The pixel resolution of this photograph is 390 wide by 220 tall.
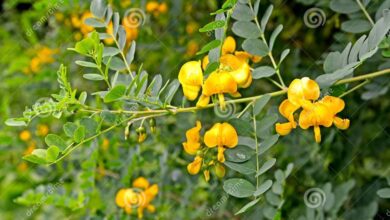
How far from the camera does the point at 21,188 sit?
89.7 inches

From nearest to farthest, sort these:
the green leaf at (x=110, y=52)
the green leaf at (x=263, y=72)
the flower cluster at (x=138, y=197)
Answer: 1. the green leaf at (x=263, y=72)
2. the green leaf at (x=110, y=52)
3. the flower cluster at (x=138, y=197)

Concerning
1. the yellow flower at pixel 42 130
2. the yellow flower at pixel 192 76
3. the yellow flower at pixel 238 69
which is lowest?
the yellow flower at pixel 42 130

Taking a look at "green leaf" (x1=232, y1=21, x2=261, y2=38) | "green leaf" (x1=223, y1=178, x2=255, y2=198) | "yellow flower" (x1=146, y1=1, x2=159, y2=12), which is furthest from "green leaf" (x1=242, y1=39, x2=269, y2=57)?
"yellow flower" (x1=146, y1=1, x2=159, y2=12)

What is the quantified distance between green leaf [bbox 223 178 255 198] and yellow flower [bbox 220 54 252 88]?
6.1 inches

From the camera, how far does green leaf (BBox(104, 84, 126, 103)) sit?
0.86 meters

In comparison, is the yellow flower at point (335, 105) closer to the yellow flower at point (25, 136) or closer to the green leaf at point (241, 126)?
the green leaf at point (241, 126)

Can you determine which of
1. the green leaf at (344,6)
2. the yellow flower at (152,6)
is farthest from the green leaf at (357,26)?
the yellow flower at (152,6)

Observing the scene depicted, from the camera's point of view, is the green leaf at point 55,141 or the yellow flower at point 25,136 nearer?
the green leaf at point 55,141

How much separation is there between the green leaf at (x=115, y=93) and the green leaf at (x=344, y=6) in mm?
529

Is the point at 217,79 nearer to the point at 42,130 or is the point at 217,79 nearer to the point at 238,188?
the point at 238,188

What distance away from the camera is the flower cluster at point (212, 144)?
0.92m

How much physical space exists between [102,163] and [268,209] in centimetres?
50

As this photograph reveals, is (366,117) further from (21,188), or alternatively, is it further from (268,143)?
(21,188)

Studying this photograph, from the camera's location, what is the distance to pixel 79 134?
929 mm
